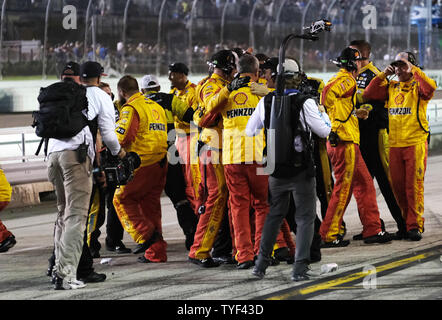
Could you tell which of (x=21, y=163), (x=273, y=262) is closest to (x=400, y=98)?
(x=273, y=262)

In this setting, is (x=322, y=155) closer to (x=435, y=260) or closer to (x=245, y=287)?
(x=435, y=260)

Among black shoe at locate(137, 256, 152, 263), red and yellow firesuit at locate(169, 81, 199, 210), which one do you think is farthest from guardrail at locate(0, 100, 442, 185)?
black shoe at locate(137, 256, 152, 263)

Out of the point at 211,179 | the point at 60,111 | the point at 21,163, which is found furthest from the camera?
the point at 21,163

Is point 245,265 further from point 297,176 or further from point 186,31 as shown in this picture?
point 186,31

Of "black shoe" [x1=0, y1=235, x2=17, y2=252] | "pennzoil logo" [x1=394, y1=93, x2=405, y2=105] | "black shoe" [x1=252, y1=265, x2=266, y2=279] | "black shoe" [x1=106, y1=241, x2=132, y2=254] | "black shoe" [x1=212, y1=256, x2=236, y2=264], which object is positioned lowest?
"black shoe" [x1=106, y1=241, x2=132, y2=254]

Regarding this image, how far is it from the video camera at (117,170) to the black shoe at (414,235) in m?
2.98

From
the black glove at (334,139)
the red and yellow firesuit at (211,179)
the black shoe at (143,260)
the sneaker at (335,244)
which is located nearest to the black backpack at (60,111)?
the red and yellow firesuit at (211,179)

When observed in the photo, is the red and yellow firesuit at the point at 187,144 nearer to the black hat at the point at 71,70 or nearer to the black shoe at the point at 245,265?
the black shoe at the point at 245,265

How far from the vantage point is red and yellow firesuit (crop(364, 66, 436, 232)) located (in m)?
9.55

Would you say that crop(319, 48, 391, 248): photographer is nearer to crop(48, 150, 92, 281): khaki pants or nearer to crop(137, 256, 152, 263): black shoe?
crop(137, 256, 152, 263): black shoe

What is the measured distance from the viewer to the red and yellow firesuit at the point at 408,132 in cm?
955

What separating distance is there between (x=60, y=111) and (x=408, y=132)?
3.82 metres

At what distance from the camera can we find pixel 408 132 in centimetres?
955

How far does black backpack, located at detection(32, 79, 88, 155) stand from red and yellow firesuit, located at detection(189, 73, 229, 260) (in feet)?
4.49
